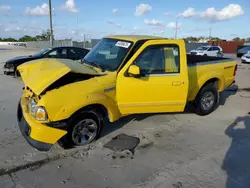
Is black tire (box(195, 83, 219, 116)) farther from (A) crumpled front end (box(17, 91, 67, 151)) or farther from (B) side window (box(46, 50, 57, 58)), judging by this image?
(B) side window (box(46, 50, 57, 58))

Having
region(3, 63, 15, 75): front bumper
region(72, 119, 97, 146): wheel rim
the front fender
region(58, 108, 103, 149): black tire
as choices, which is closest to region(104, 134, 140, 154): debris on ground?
region(72, 119, 97, 146): wheel rim

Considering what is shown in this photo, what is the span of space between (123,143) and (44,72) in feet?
6.33

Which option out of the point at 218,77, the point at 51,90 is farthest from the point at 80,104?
the point at 218,77

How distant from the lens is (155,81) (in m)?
4.68

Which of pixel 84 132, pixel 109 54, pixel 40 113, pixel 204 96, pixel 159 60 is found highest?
pixel 109 54

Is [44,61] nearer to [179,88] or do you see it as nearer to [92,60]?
[92,60]

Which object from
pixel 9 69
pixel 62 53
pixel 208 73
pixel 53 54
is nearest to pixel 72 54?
pixel 62 53

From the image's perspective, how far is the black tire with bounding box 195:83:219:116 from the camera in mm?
6043

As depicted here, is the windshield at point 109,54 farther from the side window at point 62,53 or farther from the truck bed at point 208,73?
the side window at point 62,53

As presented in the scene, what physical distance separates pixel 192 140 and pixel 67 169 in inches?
99.4

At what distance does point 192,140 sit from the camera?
478cm

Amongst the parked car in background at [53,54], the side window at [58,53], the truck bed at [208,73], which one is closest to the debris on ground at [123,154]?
the truck bed at [208,73]

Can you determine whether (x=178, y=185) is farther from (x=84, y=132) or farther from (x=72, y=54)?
(x=72, y=54)

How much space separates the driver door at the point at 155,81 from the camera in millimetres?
4523
